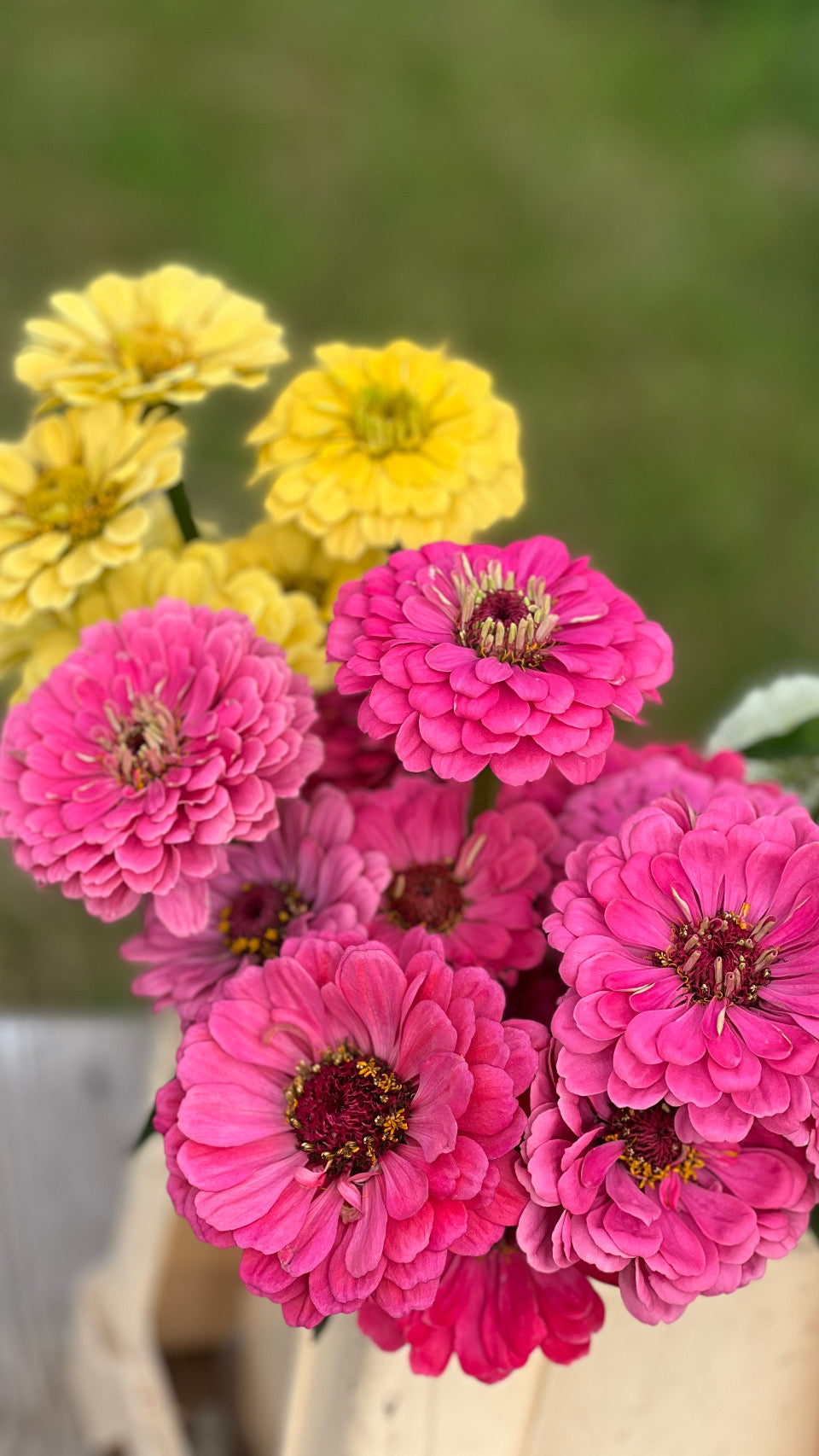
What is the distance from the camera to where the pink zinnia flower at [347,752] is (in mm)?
412

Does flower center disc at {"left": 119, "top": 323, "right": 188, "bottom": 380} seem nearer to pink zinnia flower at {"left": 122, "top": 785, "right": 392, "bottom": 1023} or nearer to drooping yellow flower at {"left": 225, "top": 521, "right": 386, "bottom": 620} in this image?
drooping yellow flower at {"left": 225, "top": 521, "right": 386, "bottom": 620}

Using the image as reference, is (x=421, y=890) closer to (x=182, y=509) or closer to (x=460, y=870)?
(x=460, y=870)

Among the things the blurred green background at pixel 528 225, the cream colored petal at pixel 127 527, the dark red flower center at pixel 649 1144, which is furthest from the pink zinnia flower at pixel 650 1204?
the blurred green background at pixel 528 225

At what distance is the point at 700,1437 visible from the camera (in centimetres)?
44

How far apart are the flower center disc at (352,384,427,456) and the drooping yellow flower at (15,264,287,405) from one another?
1.4 inches

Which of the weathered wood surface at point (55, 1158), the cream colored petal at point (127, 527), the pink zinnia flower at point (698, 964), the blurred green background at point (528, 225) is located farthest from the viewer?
the blurred green background at point (528, 225)

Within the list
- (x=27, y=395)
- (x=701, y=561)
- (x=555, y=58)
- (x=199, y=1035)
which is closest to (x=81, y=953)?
(x=27, y=395)

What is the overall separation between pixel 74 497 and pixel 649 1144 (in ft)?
0.97

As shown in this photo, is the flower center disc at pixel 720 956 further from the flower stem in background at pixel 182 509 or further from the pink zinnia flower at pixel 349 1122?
the flower stem in background at pixel 182 509

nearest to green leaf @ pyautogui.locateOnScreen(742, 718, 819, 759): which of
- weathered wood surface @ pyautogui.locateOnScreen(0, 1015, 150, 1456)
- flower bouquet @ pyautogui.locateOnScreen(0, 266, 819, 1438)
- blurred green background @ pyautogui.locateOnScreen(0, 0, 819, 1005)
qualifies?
flower bouquet @ pyautogui.locateOnScreen(0, 266, 819, 1438)

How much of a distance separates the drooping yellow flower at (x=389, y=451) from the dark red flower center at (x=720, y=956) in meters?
0.17

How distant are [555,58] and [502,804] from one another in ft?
6.51

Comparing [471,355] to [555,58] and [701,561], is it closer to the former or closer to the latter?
[701,561]

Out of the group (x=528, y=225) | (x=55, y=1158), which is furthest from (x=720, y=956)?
(x=528, y=225)
